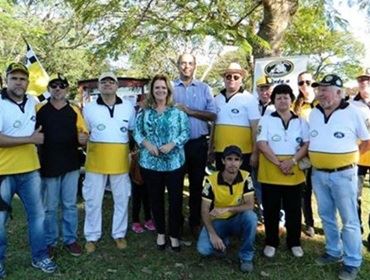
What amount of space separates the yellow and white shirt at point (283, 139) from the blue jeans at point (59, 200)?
224cm

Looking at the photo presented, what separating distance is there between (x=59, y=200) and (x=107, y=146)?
34.8 inches

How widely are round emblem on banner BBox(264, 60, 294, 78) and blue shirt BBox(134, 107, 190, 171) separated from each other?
2.74m

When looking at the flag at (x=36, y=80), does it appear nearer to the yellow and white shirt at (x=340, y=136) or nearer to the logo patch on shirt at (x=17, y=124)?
the logo patch on shirt at (x=17, y=124)

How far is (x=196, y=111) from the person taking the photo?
554 cm

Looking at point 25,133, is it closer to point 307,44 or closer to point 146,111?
point 146,111

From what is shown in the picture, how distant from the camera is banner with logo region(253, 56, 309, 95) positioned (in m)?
7.37

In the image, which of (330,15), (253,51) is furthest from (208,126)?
(330,15)

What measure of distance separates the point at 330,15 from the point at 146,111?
20.3 feet

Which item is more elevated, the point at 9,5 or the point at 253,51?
the point at 9,5

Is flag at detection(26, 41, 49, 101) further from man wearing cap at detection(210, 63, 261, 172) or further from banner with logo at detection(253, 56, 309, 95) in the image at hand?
banner with logo at detection(253, 56, 309, 95)

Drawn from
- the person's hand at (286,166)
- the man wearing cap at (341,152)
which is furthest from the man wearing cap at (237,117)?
the man wearing cap at (341,152)

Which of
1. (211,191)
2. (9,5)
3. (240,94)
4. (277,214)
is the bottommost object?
(277,214)

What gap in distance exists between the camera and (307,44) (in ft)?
43.0

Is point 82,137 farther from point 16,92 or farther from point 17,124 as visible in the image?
point 16,92
